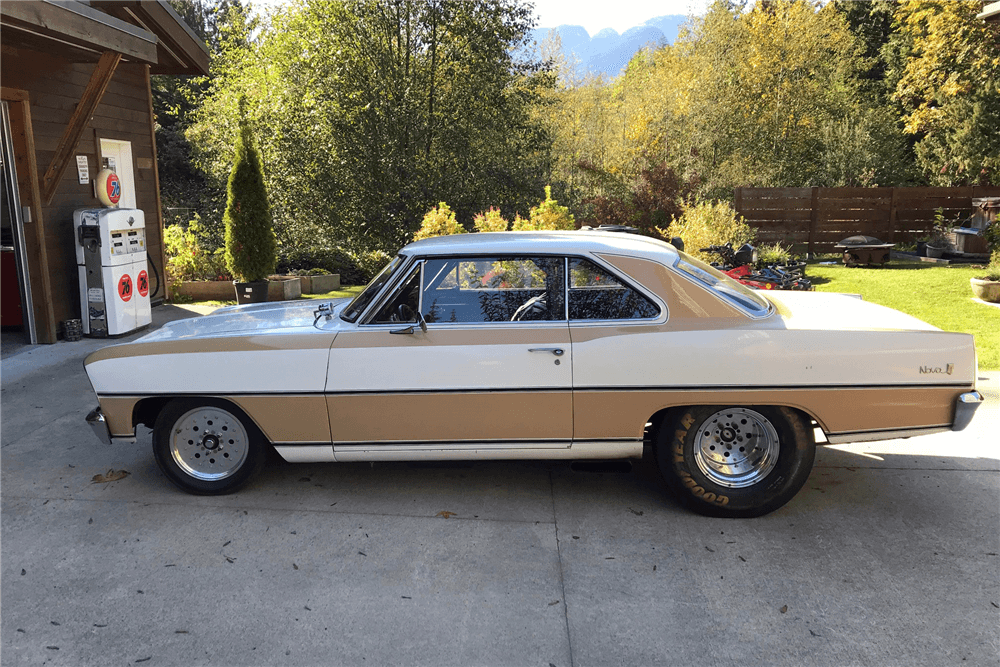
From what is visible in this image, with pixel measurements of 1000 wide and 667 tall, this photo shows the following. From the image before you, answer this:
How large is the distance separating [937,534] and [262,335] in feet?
13.6

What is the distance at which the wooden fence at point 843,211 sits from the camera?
17969 mm

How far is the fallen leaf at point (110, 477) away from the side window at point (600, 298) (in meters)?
3.30

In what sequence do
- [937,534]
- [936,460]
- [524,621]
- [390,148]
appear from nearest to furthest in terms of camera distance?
[524,621] → [937,534] → [936,460] → [390,148]

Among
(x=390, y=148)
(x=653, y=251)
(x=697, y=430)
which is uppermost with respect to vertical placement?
(x=390, y=148)

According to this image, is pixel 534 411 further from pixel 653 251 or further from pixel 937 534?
pixel 937 534

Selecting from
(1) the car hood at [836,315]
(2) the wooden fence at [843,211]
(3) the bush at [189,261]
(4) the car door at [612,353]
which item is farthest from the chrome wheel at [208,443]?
(2) the wooden fence at [843,211]

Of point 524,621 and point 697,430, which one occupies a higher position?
point 697,430

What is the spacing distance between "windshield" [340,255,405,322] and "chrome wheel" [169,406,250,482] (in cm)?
96

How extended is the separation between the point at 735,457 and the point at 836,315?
3.67ft

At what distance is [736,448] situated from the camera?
4559 millimetres

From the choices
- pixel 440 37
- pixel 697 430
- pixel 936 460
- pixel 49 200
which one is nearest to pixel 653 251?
pixel 697 430

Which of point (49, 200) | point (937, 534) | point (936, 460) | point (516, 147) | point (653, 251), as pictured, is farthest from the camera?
point (516, 147)

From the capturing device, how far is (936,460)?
5.46 metres

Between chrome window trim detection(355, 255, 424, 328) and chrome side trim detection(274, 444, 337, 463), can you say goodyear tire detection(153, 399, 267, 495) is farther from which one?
chrome window trim detection(355, 255, 424, 328)
